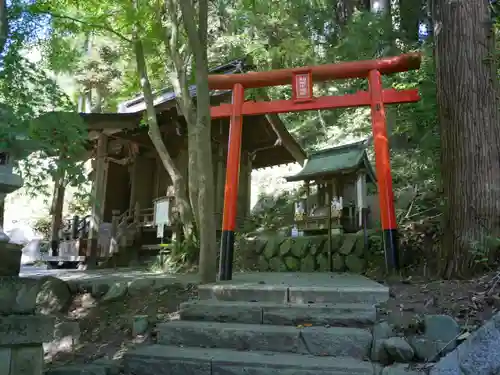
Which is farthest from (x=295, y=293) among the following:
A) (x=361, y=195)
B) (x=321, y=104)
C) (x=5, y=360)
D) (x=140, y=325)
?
(x=361, y=195)

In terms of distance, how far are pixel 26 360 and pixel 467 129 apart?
5.38m

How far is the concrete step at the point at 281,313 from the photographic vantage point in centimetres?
416

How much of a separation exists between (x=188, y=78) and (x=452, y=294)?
302 inches

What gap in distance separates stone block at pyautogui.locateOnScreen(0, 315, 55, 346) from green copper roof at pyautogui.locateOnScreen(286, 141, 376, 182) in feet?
24.3

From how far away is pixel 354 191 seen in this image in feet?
32.3

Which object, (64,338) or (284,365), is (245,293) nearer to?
(284,365)

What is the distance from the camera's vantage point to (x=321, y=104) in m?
7.16

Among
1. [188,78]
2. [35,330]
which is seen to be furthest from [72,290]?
[188,78]

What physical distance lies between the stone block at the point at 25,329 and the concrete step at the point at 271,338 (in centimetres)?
148

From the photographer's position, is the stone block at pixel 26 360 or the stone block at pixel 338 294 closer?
the stone block at pixel 26 360

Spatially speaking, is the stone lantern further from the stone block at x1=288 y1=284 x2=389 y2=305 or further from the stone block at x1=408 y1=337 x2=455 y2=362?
the stone block at x1=408 y1=337 x2=455 y2=362

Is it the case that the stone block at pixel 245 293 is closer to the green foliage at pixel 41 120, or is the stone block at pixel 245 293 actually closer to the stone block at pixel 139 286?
the stone block at pixel 139 286

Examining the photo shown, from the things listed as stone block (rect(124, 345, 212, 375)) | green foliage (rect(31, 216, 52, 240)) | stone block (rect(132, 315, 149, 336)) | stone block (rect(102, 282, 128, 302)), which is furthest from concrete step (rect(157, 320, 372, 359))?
green foliage (rect(31, 216, 52, 240))

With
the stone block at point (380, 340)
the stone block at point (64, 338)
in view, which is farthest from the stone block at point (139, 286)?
the stone block at point (380, 340)
